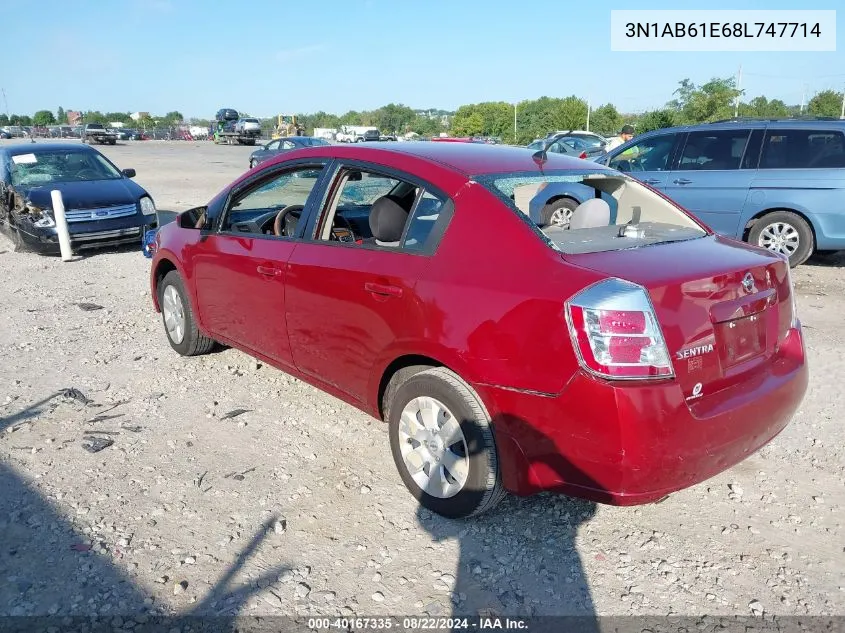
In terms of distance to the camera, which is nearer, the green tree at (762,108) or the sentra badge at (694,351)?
the sentra badge at (694,351)

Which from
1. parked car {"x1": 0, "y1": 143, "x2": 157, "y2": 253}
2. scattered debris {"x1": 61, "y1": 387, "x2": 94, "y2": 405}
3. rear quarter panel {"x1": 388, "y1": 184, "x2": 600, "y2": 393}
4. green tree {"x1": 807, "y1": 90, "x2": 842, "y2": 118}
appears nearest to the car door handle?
rear quarter panel {"x1": 388, "y1": 184, "x2": 600, "y2": 393}

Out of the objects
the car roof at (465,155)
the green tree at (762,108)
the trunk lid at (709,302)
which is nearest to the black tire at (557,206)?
the car roof at (465,155)

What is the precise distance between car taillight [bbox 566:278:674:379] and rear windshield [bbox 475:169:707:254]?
393mm

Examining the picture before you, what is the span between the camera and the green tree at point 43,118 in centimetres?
11132

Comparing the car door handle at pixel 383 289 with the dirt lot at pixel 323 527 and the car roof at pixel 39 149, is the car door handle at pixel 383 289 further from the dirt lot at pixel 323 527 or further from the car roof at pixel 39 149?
the car roof at pixel 39 149

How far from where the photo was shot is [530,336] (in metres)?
2.59

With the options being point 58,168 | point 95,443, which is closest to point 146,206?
point 58,168

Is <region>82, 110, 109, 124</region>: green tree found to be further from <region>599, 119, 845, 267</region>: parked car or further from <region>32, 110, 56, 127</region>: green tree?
<region>599, 119, 845, 267</region>: parked car

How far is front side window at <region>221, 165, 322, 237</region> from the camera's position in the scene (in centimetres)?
409

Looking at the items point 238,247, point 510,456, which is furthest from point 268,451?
point 510,456

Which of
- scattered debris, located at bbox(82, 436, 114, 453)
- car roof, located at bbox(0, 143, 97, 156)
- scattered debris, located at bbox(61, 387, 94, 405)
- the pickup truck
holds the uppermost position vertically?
the pickup truck

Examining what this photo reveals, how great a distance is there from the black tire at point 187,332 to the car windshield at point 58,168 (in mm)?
5997

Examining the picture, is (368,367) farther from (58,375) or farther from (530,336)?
(58,375)

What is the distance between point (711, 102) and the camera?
37.2 meters
